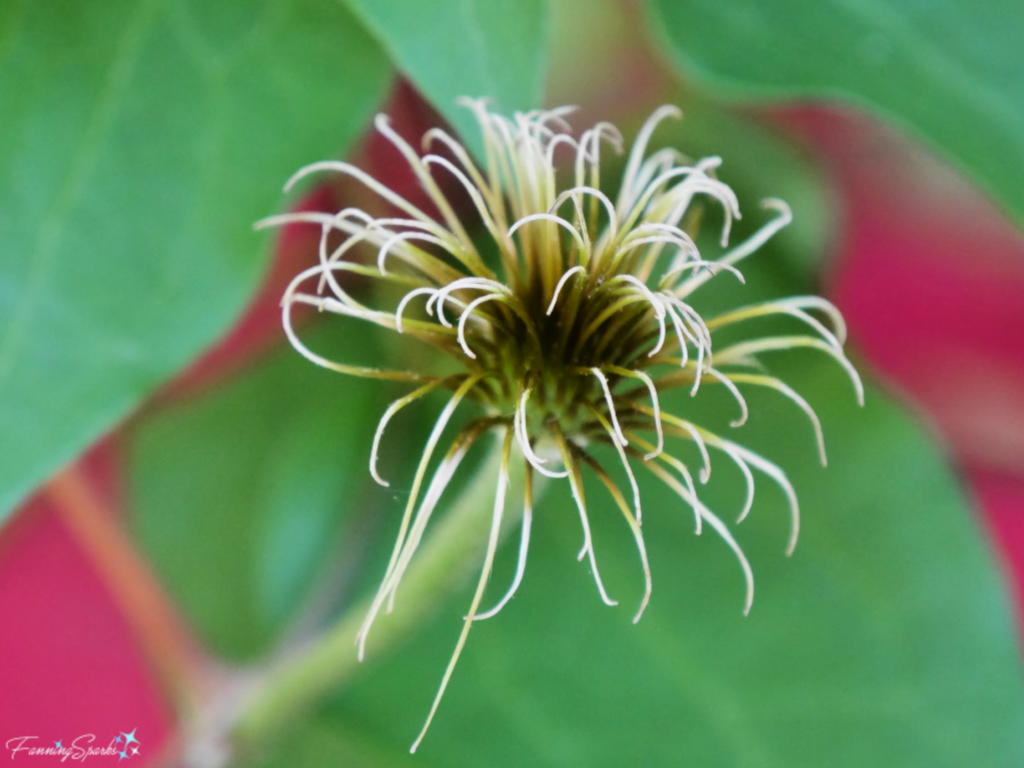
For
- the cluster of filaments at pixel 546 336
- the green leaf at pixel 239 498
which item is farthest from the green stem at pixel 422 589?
the green leaf at pixel 239 498

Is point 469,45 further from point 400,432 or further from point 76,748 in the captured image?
point 76,748

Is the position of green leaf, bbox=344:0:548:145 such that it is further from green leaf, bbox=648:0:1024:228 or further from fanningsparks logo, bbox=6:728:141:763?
fanningsparks logo, bbox=6:728:141:763

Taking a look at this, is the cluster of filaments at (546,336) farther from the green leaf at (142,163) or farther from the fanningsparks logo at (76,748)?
the fanningsparks logo at (76,748)

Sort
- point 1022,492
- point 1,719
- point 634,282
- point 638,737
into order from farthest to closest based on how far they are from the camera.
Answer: point 1022,492
point 1,719
point 638,737
point 634,282

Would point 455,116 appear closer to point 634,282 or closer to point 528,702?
point 634,282

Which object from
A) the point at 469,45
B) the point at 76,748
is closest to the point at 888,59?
the point at 469,45

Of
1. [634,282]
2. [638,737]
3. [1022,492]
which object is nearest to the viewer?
[634,282]

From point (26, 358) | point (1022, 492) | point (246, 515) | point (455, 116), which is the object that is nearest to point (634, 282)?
point (455, 116)
